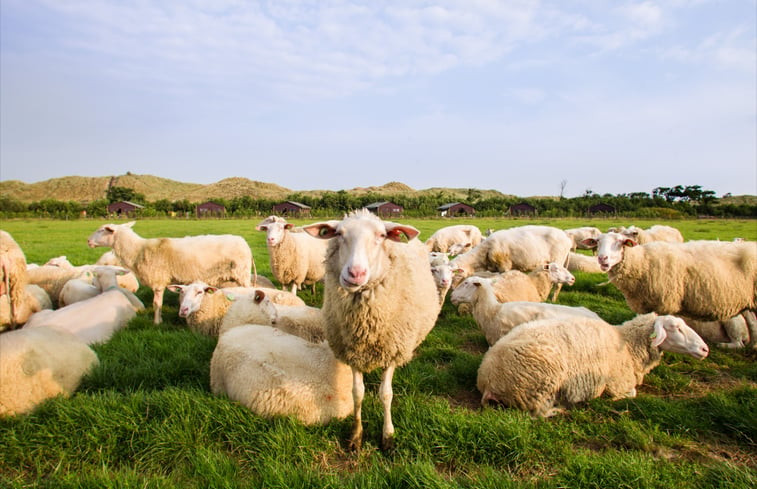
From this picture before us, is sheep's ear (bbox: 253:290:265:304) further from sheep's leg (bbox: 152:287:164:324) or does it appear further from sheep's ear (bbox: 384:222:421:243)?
sheep's ear (bbox: 384:222:421:243)

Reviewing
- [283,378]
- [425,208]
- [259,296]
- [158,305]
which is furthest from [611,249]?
[425,208]

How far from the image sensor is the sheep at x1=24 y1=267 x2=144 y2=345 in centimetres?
540

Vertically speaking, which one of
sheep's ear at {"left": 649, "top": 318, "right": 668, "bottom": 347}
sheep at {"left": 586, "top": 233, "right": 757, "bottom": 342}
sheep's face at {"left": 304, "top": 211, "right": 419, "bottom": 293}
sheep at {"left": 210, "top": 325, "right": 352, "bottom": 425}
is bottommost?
sheep at {"left": 210, "top": 325, "right": 352, "bottom": 425}

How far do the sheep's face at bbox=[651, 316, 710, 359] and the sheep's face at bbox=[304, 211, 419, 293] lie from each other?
3102 millimetres

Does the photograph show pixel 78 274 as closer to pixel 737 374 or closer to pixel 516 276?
pixel 516 276

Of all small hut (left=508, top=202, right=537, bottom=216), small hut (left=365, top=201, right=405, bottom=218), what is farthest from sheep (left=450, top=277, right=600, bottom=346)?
small hut (left=365, top=201, right=405, bottom=218)

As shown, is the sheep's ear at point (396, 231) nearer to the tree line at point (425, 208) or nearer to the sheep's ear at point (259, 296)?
the sheep's ear at point (259, 296)

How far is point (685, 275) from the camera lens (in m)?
5.57

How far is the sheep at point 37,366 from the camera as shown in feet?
10.9

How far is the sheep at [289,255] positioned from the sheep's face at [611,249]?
515 cm

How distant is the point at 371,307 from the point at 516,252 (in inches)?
308

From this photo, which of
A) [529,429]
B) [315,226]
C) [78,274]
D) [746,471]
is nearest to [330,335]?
[315,226]

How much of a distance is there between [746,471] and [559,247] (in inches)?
327

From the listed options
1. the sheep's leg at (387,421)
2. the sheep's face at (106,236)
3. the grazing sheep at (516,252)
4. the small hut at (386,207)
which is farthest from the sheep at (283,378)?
the small hut at (386,207)
